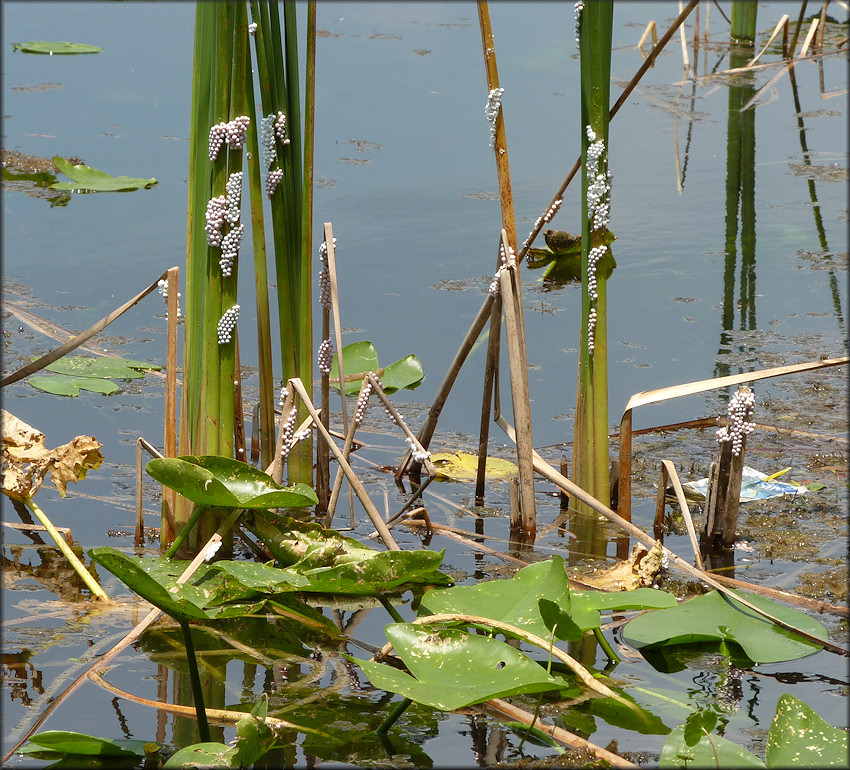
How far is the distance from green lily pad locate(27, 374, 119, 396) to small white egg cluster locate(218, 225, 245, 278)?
3.69 feet

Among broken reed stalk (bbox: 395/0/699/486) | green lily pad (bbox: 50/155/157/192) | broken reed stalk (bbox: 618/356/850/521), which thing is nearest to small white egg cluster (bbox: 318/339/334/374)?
broken reed stalk (bbox: 395/0/699/486)

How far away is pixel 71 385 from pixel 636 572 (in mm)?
1985

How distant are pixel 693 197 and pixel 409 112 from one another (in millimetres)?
2076

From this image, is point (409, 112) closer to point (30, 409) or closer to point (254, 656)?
point (30, 409)

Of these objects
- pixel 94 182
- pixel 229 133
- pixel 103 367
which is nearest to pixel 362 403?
pixel 229 133

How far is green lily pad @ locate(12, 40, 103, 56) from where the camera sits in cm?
729

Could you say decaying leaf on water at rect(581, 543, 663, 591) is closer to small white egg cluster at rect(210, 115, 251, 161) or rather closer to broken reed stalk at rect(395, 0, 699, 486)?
broken reed stalk at rect(395, 0, 699, 486)

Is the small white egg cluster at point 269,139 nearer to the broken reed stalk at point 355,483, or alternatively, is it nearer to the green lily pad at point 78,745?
the broken reed stalk at point 355,483

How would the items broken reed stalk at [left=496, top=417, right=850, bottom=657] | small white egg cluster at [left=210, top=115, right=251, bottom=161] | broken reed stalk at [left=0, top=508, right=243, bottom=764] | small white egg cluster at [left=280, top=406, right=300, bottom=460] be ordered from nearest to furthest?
broken reed stalk at [left=0, top=508, right=243, bottom=764] → broken reed stalk at [left=496, top=417, right=850, bottom=657] → small white egg cluster at [left=210, top=115, right=251, bottom=161] → small white egg cluster at [left=280, top=406, right=300, bottom=460]

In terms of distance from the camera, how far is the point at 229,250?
2.18m

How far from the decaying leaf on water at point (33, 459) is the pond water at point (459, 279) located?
0.19 m

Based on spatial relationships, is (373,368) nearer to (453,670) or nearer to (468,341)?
(468,341)

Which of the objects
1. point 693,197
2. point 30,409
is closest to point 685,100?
point 693,197

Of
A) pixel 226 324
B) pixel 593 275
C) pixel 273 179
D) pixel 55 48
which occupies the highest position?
pixel 55 48
